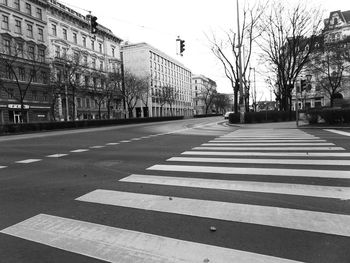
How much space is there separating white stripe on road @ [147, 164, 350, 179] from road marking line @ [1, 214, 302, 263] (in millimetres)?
3807

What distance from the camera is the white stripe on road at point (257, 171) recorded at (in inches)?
269

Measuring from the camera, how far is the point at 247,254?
3299mm

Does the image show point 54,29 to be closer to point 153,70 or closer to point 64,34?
point 64,34

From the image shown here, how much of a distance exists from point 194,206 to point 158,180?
1.95m

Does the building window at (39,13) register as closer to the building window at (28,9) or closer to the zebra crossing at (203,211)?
the building window at (28,9)

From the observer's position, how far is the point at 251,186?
6.03m

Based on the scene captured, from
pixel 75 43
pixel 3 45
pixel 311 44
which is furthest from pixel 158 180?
pixel 75 43

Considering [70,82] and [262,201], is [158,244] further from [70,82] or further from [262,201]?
[70,82]

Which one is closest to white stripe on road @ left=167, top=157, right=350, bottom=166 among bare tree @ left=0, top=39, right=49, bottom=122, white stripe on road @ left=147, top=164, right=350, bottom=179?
white stripe on road @ left=147, top=164, right=350, bottom=179

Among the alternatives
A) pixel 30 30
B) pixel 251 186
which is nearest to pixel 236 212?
pixel 251 186

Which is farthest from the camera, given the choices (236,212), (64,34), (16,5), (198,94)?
(198,94)

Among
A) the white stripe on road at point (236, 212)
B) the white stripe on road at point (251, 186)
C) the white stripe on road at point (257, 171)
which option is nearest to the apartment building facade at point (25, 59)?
the white stripe on road at point (257, 171)

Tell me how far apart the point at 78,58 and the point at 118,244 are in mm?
45011

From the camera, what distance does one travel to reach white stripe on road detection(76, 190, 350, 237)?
4031mm
